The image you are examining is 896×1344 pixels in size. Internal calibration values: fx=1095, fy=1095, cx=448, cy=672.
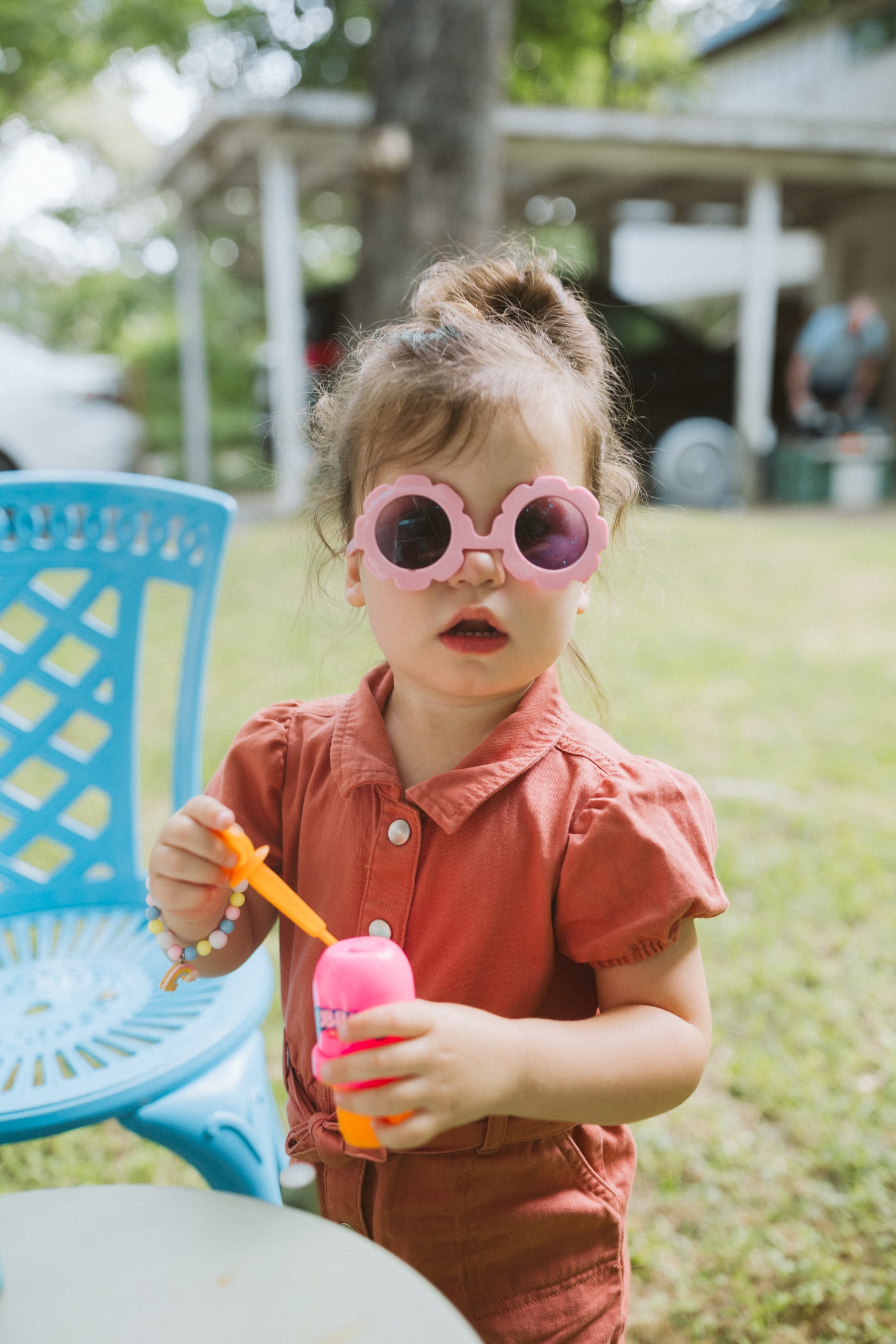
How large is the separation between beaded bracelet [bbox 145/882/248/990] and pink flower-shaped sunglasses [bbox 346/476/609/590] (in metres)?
0.35

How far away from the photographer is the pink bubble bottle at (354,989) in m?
0.81

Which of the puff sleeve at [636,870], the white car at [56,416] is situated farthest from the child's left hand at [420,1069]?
the white car at [56,416]

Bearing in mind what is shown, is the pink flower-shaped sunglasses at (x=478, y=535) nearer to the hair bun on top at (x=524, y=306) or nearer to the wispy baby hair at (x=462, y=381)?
the wispy baby hair at (x=462, y=381)

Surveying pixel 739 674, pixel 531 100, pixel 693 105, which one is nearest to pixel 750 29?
pixel 693 105

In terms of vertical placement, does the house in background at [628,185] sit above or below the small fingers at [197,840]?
above

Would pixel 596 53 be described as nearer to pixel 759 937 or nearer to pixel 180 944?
pixel 759 937

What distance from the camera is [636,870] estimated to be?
104 cm

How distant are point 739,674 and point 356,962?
4444mm

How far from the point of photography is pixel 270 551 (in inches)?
286

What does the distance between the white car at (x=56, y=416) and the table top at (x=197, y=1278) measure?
686cm

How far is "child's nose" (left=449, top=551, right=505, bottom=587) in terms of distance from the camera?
1.03 m

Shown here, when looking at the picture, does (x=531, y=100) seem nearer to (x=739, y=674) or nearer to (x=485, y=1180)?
(x=739, y=674)

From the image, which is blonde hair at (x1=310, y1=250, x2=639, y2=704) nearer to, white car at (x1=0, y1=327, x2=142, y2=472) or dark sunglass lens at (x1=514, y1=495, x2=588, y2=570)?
dark sunglass lens at (x1=514, y1=495, x2=588, y2=570)

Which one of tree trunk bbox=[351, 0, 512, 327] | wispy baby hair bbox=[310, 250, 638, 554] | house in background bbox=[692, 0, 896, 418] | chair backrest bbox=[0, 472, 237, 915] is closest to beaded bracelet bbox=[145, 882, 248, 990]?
wispy baby hair bbox=[310, 250, 638, 554]
